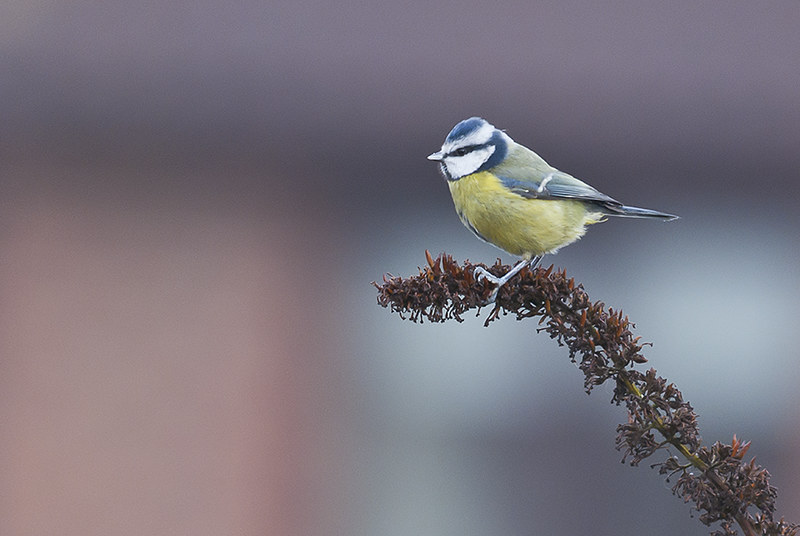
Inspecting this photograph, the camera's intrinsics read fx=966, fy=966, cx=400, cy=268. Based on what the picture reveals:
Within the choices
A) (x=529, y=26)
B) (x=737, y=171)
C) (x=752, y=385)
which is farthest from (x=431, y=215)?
(x=752, y=385)

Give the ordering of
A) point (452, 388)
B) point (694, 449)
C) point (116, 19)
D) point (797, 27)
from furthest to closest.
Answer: point (452, 388) → point (797, 27) → point (116, 19) → point (694, 449)

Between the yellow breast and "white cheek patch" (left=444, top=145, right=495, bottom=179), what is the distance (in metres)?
0.06

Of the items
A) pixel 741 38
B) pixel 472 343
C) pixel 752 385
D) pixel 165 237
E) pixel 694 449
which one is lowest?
pixel 694 449

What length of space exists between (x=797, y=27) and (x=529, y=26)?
1.37 metres

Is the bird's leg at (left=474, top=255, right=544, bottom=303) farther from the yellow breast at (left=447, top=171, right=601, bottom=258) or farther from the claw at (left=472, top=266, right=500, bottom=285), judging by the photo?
the yellow breast at (left=447, top=171, right=601, bottom=258)

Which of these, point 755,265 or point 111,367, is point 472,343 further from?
point 111,367

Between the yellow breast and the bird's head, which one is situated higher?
the bird's head

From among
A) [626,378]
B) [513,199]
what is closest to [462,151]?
[513,199]

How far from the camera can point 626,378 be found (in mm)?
→ 1086

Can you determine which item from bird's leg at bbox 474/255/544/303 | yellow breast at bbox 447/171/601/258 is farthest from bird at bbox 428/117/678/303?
bird's leg at bbox 474/255/544/303

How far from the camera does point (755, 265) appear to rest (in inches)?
208

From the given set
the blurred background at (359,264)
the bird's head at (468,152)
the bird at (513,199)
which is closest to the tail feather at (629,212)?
the bird at (513,199)

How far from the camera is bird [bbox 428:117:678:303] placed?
2059mm

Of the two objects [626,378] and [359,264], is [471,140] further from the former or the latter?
[359,264]
